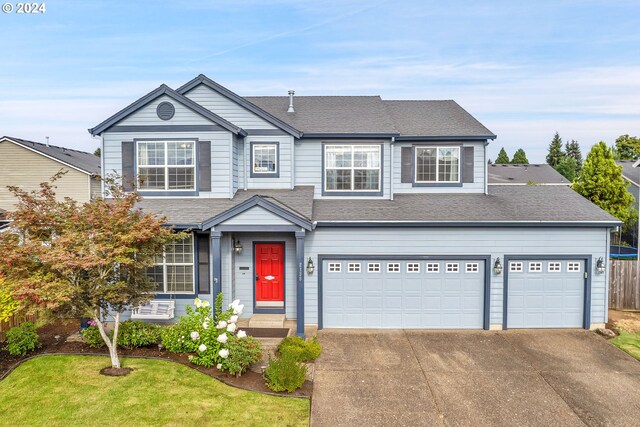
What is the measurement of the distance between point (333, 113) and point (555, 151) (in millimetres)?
69225

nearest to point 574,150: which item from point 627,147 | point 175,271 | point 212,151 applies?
point 627,147

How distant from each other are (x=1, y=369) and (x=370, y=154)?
11.4 m

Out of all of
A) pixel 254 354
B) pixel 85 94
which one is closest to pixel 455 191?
pixel 254 354

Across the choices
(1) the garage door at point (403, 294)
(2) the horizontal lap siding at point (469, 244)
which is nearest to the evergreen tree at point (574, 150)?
(2) the horizontal lap siding at point (469, 244)

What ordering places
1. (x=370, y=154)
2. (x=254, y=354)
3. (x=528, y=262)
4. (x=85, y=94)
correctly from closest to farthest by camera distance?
(x=254, y=354) < (x=528, y=262) < (x=370, y=154) < (x=85, y=94)

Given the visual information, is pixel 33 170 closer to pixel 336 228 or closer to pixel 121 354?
pixel 121 354

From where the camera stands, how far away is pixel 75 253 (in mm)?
7453

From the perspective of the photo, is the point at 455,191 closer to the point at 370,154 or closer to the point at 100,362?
the point at 370,154

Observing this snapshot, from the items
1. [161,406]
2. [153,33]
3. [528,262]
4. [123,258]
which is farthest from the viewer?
[153,33]

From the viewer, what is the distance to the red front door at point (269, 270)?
11.6 m

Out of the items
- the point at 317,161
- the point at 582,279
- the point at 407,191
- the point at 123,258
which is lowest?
the point at 582,279

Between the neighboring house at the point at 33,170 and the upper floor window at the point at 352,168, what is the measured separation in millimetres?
16613

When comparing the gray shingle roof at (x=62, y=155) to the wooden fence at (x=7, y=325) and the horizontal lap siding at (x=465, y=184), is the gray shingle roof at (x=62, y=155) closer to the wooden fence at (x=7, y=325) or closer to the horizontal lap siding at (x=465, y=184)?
the wooden fence at (x=7, y=325)

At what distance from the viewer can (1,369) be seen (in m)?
8.10
